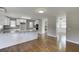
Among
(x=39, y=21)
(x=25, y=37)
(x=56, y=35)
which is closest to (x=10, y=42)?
(x=25, y=37)

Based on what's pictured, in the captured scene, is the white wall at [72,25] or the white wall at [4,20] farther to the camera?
the white wall at [72,25]

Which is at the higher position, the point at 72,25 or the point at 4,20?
the point at 4,20

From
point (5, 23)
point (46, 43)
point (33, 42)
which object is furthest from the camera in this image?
point (33, 42)

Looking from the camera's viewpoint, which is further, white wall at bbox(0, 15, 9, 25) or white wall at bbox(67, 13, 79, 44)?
white wall at bbox(67, 13, 79, 44)

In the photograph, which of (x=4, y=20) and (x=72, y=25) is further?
(x=72, y=25)

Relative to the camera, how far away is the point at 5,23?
178 centimetres

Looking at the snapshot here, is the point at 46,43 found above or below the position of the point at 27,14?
below

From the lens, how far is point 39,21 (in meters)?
2.03
